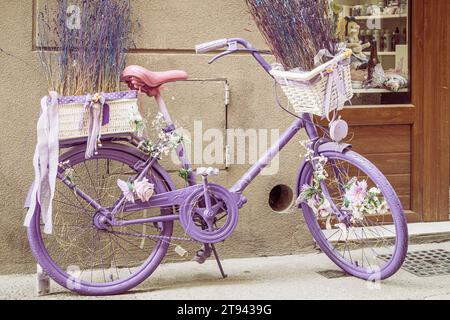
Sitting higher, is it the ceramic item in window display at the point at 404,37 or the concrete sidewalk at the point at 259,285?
the ceramic item in window display at the point at 404,37

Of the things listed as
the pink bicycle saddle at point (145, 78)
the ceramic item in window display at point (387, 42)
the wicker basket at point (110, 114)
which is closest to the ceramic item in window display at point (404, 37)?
the ceramic item in window display at point (387, 42)

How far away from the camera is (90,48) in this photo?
4.17m

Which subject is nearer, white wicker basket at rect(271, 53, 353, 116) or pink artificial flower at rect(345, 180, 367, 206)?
white wicker basket at rect(271, 53, 353, 116)

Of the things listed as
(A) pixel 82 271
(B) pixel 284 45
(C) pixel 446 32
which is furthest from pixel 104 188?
(C) pixel 446 32

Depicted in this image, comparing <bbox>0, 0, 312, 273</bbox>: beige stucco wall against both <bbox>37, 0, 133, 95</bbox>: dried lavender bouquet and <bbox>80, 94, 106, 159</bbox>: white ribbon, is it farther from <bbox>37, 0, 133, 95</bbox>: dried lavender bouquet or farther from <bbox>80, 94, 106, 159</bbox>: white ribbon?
<bbox>80, 94, 106, 159</bbox>: white ribbon

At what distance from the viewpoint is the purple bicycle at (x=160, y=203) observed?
166 inches

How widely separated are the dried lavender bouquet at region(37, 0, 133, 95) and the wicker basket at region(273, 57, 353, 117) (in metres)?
0.97

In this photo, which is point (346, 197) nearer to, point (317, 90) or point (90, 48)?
point (317, 90)

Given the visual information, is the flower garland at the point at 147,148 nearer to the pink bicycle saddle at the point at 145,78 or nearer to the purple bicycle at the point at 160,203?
the purple bicycle at the point at 160,203

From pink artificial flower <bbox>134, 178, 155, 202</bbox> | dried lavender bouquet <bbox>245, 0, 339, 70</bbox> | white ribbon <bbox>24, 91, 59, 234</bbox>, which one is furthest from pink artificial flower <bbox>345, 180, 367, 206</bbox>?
white ribbon <bbox>24, 91, 59, 234</bbox>

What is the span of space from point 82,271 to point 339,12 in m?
2.99

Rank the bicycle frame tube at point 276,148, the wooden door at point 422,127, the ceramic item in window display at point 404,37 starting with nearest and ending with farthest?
the bicycle frame tube at point 276,148 < the wooden door at point 422,127 < the ceramic item in window display at point 404,37

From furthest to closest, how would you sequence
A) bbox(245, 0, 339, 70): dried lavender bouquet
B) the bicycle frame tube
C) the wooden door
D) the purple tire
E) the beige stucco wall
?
the wooden door < the beige stucco wall < the bicycle frame tube < bbox(245, 0, 339, 70): dried lavender bouquet < the purple tire

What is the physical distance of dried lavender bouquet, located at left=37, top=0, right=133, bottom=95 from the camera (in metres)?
4.16
